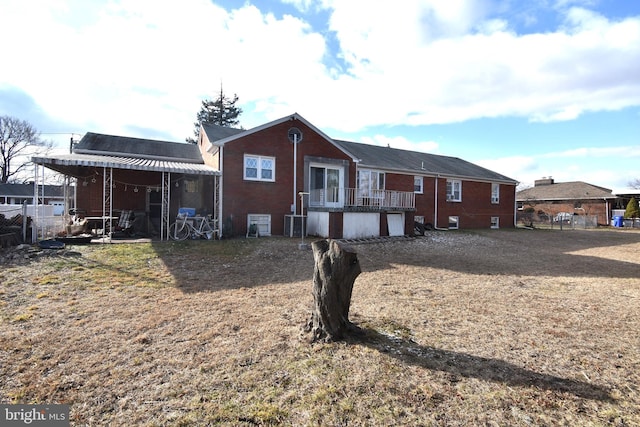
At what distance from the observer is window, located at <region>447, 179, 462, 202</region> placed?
71.4 feet

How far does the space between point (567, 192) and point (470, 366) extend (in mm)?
39019

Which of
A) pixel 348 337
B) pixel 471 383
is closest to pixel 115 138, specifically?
pixel 348 337

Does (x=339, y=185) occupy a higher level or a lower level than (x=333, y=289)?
higher

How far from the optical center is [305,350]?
388 cm

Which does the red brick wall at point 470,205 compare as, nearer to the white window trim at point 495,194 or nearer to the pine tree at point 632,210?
the white window trim at point 495,194

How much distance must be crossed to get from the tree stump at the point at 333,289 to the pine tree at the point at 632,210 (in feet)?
113

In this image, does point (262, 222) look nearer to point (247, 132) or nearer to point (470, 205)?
point (247, 132)

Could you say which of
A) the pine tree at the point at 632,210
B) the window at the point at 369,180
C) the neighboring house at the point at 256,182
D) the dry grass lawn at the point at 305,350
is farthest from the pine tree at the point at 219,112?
the pine tree at the point at 632,210

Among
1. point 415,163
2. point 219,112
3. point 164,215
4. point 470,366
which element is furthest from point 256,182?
point 219,112

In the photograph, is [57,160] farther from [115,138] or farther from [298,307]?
[298,307]

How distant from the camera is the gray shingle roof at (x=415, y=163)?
19734mm

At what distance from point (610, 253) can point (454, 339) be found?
13.3 meters

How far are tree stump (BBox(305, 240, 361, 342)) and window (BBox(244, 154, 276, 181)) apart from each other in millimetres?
10624

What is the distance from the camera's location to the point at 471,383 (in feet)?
10.6
